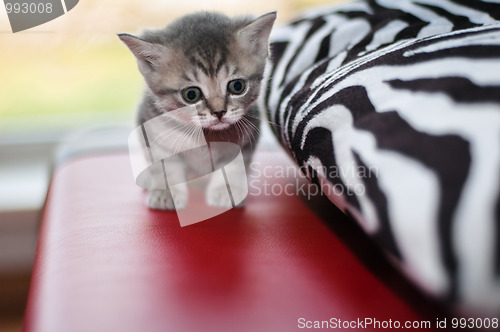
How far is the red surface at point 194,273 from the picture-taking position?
51 centimetres

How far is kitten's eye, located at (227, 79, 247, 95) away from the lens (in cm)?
83

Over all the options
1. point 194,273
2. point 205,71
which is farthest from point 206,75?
point 194,273

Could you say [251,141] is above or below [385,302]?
above

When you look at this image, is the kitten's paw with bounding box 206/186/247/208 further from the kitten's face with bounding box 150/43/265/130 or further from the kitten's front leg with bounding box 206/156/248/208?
the kitten's face with bounding box 150/43/265/130

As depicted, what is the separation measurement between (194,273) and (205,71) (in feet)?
1.20

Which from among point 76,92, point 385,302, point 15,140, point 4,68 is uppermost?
point 4,68

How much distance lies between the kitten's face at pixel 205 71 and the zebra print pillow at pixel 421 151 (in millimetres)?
109

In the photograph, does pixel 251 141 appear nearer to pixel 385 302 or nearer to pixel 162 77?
pixel 162 77

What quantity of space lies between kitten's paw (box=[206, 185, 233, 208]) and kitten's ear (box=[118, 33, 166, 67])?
25 centimetres

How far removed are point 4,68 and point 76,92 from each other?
21 cm

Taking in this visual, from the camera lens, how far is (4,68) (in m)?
1.35

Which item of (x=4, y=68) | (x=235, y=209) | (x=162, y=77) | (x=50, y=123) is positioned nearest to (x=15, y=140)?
(x=50, y=123)

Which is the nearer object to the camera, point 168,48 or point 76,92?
point 168,48

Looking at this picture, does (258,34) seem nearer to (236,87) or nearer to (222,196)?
(236,87)
